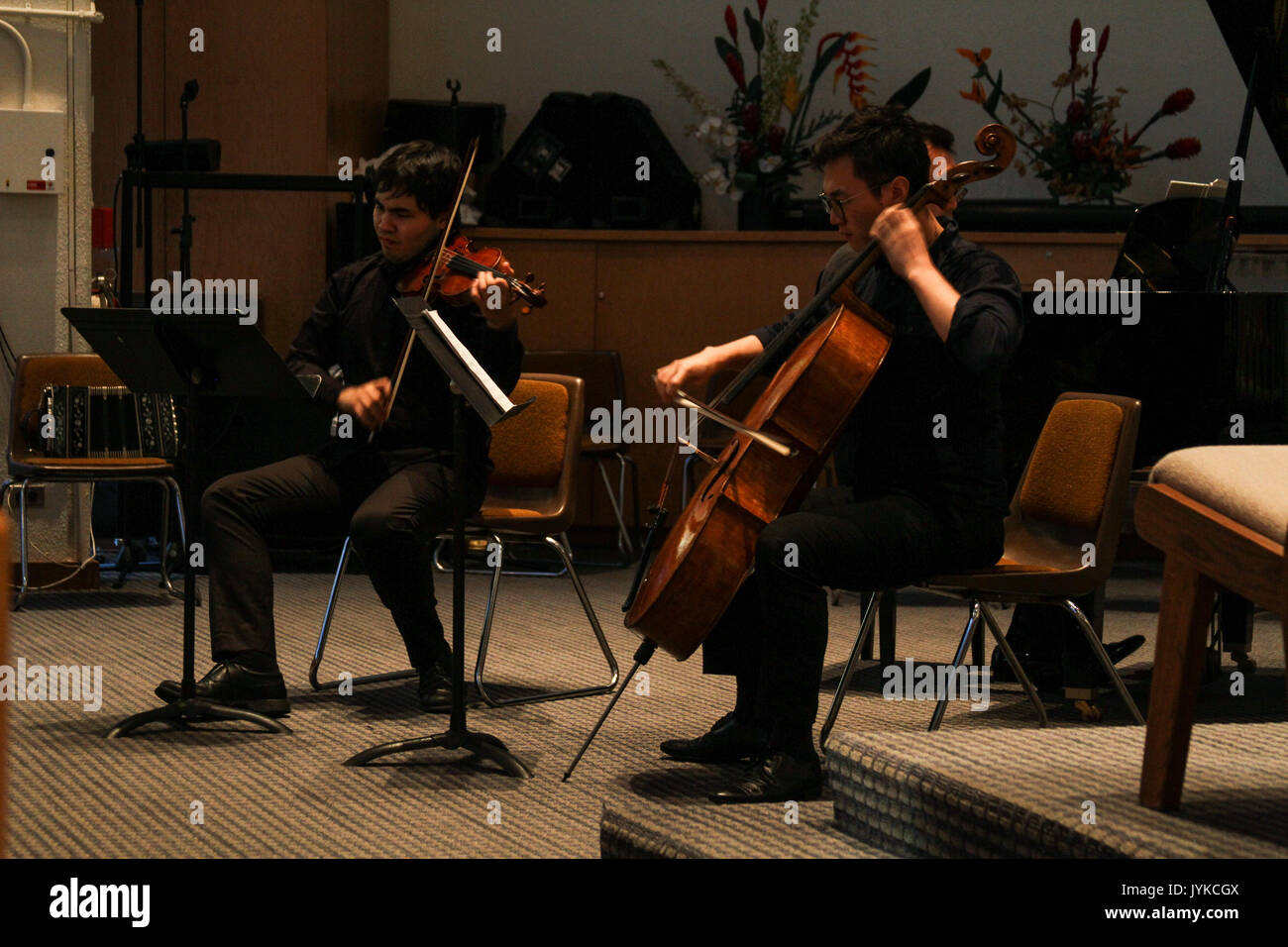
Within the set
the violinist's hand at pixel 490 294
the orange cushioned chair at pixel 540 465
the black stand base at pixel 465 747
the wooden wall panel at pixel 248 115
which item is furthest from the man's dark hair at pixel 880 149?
the wooden wall panel at pixel 248 115

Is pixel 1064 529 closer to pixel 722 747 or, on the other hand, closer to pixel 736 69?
pixel 722 747

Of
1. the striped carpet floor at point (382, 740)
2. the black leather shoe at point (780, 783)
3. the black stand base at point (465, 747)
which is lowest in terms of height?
the striped carpet floor at point (382, 740)

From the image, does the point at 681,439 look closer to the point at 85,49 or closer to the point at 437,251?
the point at 437,251

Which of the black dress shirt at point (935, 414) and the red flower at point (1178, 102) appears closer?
the black dress shirt at point (935, 414)

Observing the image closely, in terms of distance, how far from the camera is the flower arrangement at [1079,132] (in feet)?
18.8

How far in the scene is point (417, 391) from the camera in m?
3.31

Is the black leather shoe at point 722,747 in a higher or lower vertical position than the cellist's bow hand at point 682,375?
lower

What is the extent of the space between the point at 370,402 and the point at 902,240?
1.18m

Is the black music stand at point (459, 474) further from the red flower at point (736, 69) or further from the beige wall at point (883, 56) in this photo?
the beige wall at point (883, 56)

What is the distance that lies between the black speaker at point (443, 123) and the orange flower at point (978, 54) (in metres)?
1.92

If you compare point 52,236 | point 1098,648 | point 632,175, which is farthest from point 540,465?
point 632,175

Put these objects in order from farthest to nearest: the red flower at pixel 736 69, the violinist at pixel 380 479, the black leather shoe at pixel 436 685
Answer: the red flower at pixel 736 69 < the black leather shoe at pixel 436 685 < the violinist at pixel 380 479

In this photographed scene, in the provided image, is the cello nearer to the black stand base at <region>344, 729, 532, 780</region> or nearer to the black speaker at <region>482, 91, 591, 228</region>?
the black stand base at <region>344, 729, 532, 780</region>

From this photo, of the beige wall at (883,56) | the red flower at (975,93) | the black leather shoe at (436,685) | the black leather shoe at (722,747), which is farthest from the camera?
the beige wall at (883,56)
